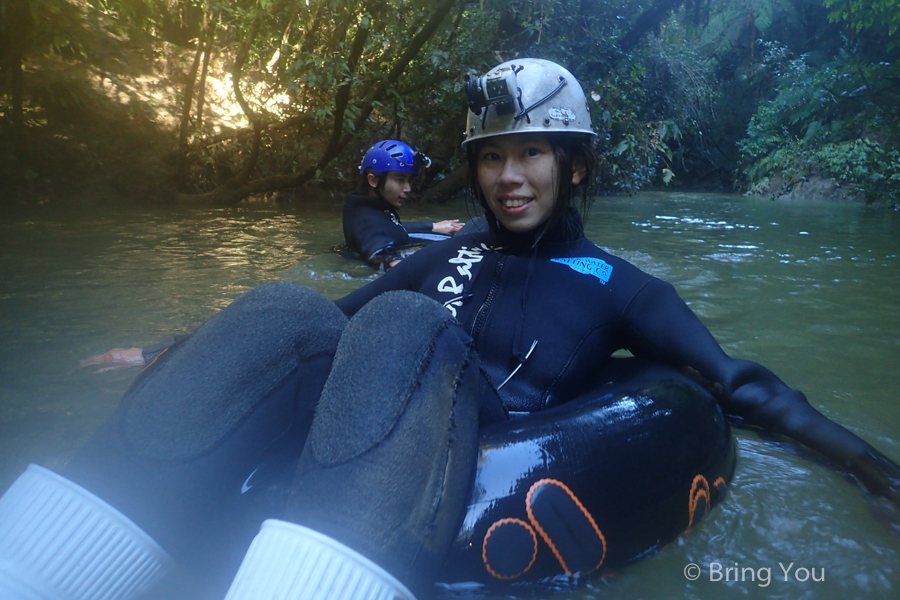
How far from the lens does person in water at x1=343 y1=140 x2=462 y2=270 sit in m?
5.33

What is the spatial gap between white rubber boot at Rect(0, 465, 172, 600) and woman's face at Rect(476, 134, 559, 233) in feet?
4.20

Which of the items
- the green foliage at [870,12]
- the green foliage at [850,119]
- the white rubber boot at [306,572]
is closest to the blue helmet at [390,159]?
the white rubber boot at [306,572]

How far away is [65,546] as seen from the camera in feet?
3.32

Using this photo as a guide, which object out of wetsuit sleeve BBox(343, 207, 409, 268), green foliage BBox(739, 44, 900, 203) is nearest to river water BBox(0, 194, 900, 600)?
wetsuit sleeve BBox(343, 207, 409, 268)

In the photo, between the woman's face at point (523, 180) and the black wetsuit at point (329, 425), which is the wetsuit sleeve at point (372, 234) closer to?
the woman's face at point (523, 180)

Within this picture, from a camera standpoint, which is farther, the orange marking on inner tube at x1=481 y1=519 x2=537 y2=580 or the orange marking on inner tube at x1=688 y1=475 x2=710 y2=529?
the orange marking on inner tube at x1=688 y1=475 x2=710 y2=529

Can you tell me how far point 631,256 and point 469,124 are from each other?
4.23 m

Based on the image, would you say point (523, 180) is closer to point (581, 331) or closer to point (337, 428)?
point (581, 331)

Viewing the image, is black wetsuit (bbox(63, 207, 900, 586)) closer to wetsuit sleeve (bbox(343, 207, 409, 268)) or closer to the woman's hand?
wetsuit sleeve (bbox(343, 207, 409, 268))

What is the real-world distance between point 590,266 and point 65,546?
4.69 ft

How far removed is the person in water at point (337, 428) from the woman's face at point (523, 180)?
0.14 feet

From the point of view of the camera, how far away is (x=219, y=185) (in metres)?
11.3

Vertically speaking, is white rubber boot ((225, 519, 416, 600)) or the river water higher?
white rubber boot ((225, 519, 416, 600))

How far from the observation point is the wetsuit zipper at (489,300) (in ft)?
6.13
